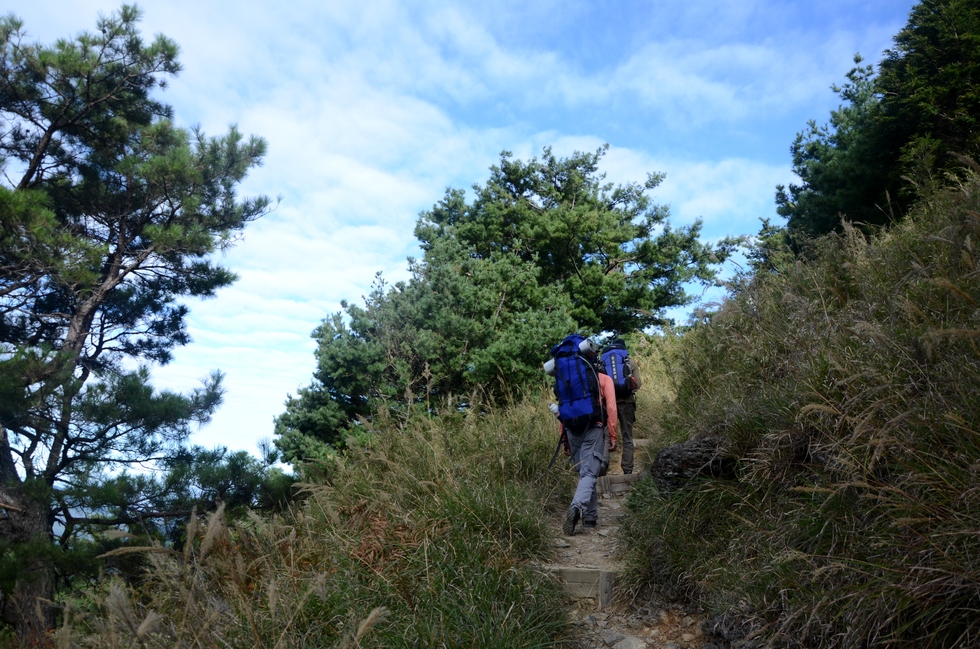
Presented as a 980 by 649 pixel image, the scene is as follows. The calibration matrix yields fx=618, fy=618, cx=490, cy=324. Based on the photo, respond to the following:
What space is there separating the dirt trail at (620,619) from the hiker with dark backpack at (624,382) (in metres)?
2.79

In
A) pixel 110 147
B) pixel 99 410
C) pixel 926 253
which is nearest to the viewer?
pixel 926 253

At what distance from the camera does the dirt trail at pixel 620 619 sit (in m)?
4.55

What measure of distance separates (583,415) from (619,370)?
225 cm

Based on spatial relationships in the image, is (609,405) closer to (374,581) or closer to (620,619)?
(620,619)

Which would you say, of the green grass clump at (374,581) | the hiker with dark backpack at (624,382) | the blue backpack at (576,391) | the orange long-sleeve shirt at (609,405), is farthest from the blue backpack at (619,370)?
the green grass clump at (374,581)

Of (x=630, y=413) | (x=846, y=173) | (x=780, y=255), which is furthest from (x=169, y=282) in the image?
(x=846, y=173)

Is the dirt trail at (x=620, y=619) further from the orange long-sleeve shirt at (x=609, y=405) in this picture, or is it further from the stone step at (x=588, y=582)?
the orange long-sleeve shirt at (x=609, y=405)

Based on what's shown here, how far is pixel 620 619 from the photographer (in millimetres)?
4980

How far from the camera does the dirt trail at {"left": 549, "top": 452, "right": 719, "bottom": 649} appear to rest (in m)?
4.55

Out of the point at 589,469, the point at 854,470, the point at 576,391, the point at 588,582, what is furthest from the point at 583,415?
the point at 854,470

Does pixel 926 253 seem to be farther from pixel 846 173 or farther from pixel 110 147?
pixel 110 147

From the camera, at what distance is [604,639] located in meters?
4.71

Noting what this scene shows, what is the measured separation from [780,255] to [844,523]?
604 cm

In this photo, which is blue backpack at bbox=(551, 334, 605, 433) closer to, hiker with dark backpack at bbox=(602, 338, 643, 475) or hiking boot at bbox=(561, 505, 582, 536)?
hiking boot at bbox=(561, 505, 582, 536)
